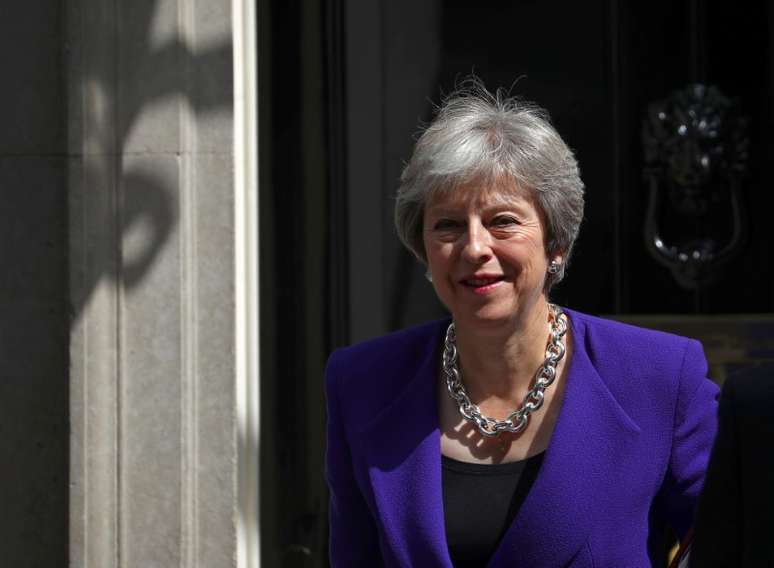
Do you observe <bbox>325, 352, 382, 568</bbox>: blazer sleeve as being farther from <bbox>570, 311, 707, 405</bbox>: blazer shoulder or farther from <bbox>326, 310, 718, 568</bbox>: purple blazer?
<bbox>570, 311, 707, 405</bbox>: blazer shoulder

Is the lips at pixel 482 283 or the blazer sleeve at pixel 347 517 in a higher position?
the lips at pixel 482 283

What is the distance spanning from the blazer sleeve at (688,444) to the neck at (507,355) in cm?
29

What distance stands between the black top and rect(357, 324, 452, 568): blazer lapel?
27 mm

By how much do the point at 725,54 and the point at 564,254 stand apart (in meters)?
2.19

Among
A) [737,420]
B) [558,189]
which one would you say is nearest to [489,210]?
[558,189]

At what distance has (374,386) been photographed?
8.87 ft

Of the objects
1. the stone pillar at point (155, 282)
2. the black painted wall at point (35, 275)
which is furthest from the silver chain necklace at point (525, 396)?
the black painted wall at point (35, 275)

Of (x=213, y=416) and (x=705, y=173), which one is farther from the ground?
(x=705, y=173)

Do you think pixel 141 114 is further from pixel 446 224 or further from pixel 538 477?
pixel 538 477

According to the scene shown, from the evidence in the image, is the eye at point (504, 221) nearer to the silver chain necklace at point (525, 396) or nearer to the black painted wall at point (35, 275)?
the silver chain necklace at point (525, 396)

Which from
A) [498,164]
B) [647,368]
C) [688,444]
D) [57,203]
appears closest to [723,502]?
[688,444]

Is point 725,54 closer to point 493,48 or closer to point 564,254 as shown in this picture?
point 493,48

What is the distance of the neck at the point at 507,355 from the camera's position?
2.56 meters

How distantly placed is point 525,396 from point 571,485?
23 centimetres
